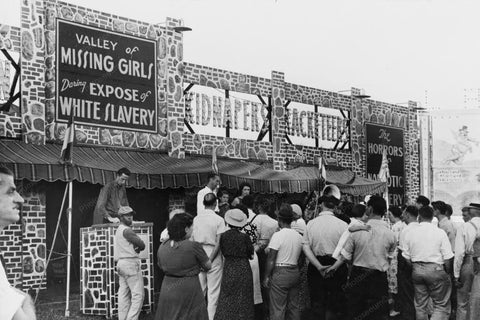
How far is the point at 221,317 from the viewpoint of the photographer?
1082 centimetres

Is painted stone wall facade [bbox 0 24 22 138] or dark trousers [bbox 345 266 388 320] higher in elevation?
painted stone wall facade [bbox 0 24 22 138]

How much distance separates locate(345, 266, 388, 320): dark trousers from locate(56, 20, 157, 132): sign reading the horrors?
25.7 feet

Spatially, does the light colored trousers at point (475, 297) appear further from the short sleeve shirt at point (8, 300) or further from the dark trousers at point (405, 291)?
the short sleeve shirt at point (8, 300)

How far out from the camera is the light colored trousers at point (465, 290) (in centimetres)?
1214

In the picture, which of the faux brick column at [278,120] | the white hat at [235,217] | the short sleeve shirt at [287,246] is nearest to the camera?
the white hat at [235,217]

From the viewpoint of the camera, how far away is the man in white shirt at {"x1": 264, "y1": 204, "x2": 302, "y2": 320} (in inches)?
433

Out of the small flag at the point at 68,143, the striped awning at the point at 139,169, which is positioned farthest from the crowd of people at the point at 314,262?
the striped awning at the point at 139,169

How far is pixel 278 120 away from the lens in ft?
74.1

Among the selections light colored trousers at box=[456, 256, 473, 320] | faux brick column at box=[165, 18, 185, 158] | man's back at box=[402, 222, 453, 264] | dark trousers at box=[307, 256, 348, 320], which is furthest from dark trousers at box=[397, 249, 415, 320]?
faux brick column at box=[165, 18, 185, 158]

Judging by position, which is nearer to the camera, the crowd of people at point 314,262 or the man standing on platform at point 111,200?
the crowd of people at point 314,262

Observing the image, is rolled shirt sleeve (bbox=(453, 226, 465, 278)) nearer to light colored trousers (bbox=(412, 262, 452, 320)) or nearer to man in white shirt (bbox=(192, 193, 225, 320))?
light colored trousers (bbox=(412, 262, 452, 320))

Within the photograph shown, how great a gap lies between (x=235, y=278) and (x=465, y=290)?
386 cm

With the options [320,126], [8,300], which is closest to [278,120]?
[320,126]

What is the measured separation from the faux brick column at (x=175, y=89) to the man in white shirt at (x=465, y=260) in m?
8.25
